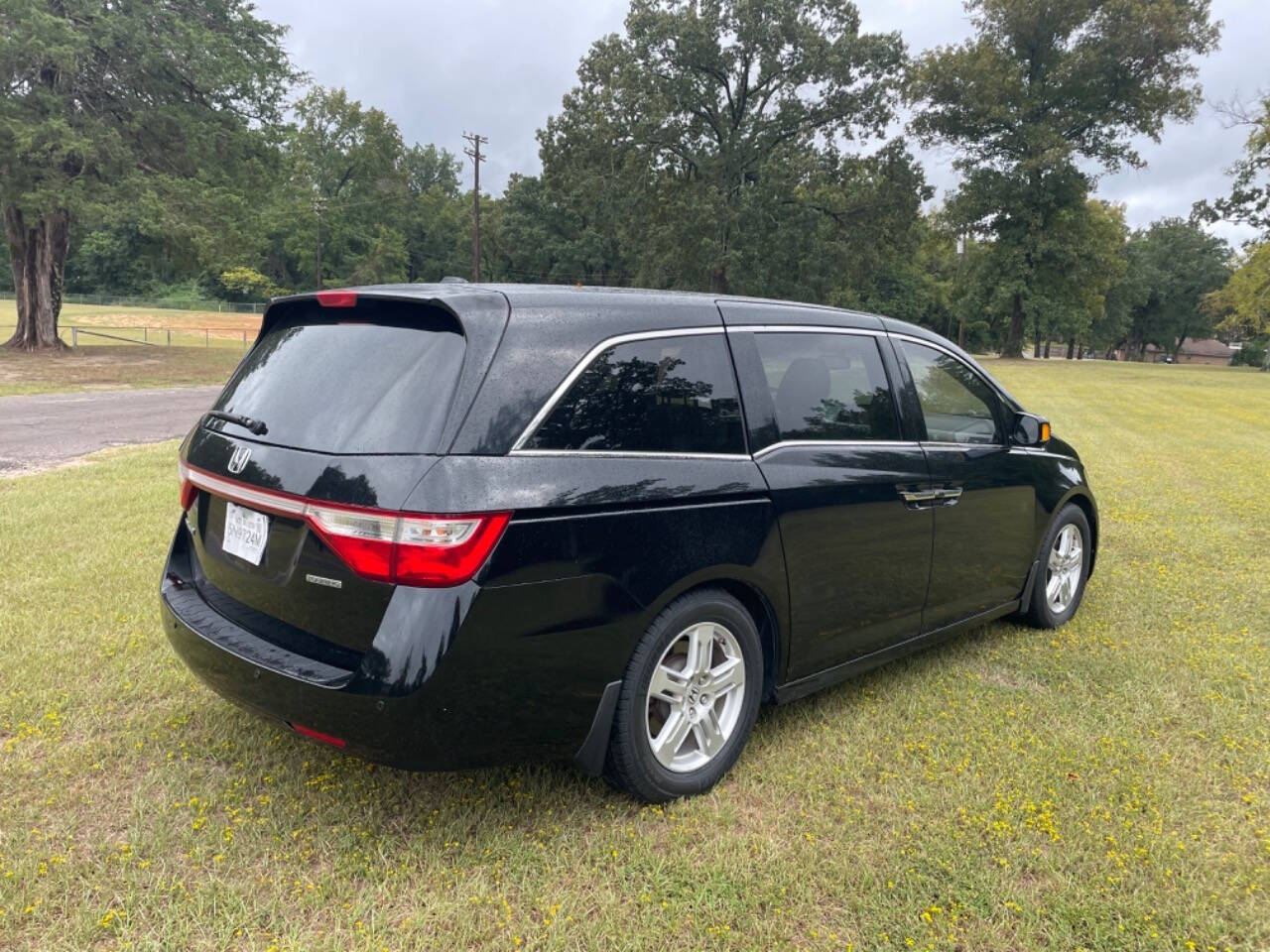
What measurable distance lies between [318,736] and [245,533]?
70cm

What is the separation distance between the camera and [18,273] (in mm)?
27062

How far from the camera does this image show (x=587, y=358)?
2.52 meters

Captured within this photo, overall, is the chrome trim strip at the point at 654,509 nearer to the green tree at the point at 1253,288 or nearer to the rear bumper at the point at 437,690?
the rear bumper at the point at 437,690

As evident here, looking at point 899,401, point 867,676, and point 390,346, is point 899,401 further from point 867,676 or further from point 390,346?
point 390,346

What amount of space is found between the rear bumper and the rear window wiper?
0.66 meters

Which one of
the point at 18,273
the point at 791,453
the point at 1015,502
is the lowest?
the point at 1015,502

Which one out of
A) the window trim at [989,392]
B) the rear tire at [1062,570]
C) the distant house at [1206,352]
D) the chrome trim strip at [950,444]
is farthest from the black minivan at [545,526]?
the distant house at [1206,352]

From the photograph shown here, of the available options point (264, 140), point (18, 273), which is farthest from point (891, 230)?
point (18, 273)

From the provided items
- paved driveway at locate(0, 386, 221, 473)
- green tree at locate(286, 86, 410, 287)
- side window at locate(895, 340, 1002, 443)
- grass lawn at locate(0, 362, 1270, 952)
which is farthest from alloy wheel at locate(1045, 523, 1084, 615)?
green tree at locate(286, 86, 410, 287)

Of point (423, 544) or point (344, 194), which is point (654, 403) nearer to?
point (423, 544)

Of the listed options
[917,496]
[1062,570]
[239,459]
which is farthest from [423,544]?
[1062,570]

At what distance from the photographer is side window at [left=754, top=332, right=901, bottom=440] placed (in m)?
3.07

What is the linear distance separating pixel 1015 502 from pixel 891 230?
39309mm

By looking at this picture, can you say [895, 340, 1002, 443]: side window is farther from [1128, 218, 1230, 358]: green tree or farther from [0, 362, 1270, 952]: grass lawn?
[1128, 218, 1230, 358]: green tree
